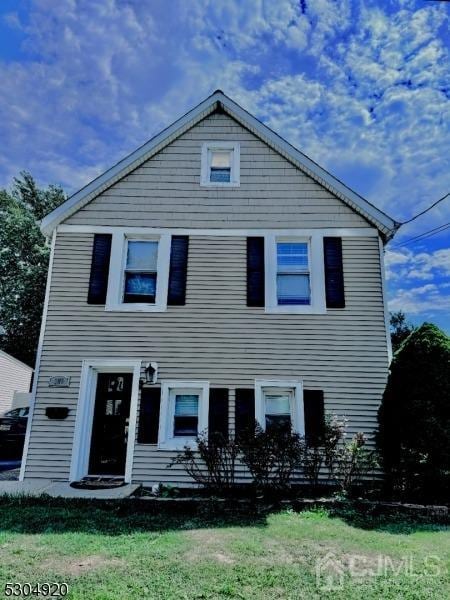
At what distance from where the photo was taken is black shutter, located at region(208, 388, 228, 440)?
7.34 m

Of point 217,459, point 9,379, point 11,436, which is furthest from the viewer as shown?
point 9,379

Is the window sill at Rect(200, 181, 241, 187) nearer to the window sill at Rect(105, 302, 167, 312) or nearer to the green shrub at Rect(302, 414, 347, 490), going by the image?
the window sill at Rect(105, 302, 167, 312)

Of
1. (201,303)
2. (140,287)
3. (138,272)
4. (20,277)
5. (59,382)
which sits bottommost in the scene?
(59,382)

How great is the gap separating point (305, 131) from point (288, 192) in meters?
3.31

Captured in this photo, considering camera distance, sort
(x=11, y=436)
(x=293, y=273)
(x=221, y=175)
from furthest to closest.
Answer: (x=11, y=436), (x=221, y=175), (x=293, y=273)

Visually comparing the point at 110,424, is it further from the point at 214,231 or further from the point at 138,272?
the point at 214,231

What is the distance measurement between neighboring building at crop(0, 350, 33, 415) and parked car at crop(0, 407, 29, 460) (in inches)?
350

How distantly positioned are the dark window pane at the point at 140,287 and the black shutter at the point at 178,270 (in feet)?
1.45

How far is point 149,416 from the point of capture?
293 inches

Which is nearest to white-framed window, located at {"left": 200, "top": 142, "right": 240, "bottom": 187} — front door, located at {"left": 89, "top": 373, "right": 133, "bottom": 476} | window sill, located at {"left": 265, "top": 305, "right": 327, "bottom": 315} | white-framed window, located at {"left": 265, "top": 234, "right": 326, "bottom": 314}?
white-framed window, located at {"left": 265, "top": 234, "right": 326, "bottom": 314}

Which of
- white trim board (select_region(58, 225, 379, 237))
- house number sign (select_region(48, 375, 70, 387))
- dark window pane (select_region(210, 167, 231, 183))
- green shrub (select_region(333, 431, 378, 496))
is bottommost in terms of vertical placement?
green shrub (select_region(333, 431, 378, 496))

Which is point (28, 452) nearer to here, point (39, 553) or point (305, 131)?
point (39, 553)

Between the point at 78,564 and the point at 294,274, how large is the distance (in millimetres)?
6373

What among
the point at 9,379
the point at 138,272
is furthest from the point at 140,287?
the point at 9,379
